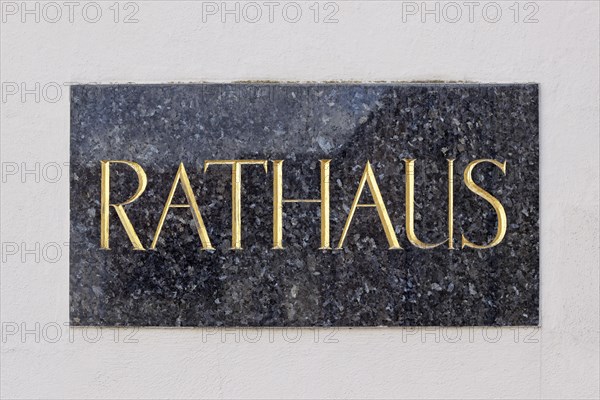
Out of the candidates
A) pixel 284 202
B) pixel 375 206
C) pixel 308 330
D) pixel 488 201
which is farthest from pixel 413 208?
pixel 308 330

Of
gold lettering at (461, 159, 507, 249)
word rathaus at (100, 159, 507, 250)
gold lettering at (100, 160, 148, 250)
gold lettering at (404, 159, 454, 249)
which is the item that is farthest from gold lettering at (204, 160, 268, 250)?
gold lettering at (461, 159, 507, 249)

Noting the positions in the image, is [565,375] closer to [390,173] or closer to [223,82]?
[390,173]

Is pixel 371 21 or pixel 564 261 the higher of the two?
pixel 371 21

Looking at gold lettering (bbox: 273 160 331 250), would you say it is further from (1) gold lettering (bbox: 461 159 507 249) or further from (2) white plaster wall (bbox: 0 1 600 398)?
(1) gold lettering (bbox: 461 159 507 249)

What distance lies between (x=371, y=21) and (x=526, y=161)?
32.1 inches

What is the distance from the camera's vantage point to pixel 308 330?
9.57 feet

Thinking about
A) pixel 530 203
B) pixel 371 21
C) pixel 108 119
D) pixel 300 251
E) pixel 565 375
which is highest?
pixel 371 21

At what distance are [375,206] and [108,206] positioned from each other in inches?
40.9

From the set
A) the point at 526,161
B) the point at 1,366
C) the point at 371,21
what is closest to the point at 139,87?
the point at 371,21

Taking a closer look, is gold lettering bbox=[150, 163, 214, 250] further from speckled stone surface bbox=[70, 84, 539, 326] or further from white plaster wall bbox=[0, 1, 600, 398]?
white plaster wall bbox=[0, 1, 600, 398]

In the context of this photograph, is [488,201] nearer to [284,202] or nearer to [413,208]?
[413,208]

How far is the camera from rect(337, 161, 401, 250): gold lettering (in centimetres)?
288

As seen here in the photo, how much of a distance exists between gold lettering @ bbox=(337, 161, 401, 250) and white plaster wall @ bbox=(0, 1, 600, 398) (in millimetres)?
361

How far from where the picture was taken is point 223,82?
2.92 meters
